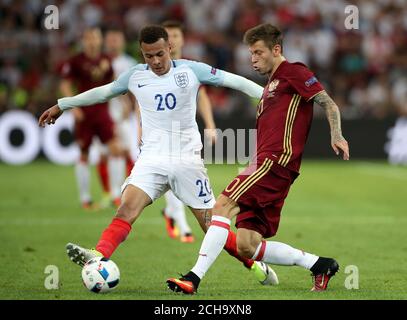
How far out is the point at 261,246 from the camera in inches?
282

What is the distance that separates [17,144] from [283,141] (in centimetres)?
1500

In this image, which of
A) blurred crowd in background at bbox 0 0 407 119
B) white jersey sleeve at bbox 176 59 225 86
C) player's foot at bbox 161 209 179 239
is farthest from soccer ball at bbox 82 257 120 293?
blurred crowd in background at bbox 0 0 407 119

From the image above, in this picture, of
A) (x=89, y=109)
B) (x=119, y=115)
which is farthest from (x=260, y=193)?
(x=119, y=115)

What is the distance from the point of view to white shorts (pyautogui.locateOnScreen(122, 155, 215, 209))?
7.50m

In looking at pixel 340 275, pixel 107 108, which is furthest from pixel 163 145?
pixel 107 108

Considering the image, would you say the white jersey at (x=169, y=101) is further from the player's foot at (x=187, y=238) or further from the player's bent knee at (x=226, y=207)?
the player's foot at (x=187, y=238)

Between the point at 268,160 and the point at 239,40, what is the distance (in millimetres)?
16987

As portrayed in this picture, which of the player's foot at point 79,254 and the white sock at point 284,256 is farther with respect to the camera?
the white sock at point 284,256

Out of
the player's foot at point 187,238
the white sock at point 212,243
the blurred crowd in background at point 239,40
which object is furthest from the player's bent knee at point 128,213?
the blurred crowd in background at point 239,40

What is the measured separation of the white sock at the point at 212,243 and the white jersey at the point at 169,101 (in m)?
0.83

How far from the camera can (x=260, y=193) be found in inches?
275

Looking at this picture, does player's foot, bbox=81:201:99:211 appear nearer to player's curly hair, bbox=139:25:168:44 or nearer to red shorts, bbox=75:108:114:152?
red shorts, bbox=75:108:114:152

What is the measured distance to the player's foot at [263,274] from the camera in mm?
7523

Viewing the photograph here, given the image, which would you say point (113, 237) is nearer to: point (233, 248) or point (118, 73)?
point (233, 248)
